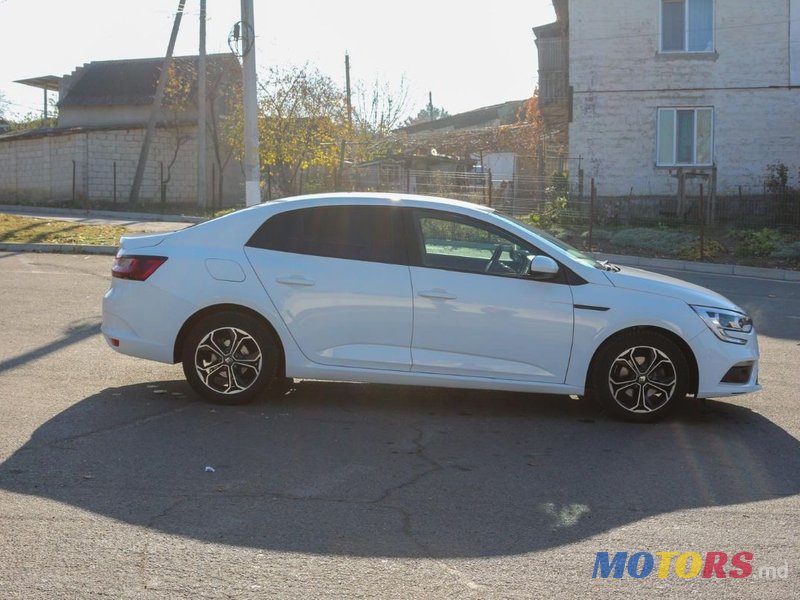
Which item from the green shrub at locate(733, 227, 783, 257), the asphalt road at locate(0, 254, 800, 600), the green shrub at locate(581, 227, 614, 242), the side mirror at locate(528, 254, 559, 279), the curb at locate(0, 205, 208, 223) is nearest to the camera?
the asphalt road at locate(0, 254, 800, 600)

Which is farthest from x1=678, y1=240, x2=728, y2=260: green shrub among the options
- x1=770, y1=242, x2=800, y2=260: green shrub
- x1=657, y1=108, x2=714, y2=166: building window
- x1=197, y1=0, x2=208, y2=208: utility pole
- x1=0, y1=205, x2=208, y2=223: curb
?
x1=197, y1=0, x2=208, y2=208: utility pole

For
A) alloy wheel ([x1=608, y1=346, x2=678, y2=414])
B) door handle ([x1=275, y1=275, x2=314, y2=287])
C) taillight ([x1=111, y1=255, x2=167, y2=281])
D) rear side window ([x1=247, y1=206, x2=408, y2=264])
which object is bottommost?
alloy wheel ([x1=608, y1=346, x2=678, y2=414])

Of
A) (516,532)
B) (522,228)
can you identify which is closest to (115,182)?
(522,228)

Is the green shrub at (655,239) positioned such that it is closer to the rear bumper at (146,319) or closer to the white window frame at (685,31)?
the white window frame at (685,31)

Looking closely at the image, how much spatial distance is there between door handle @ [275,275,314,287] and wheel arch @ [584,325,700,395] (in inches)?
79.5

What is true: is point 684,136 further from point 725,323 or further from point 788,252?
point 725,323

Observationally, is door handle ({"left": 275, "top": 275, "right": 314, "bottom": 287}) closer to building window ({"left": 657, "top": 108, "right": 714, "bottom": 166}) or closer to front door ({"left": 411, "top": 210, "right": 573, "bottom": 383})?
front door ({"left": 411, "top": 210, "right": 573, "bottom": 383})

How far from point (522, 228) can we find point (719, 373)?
1.68 metres

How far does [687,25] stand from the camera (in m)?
28.3

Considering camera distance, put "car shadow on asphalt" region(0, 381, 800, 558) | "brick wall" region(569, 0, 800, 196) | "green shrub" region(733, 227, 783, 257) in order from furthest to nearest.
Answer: "brick wall" region(569, 0, 800, 196) → "green shrub" region(733, 227, 783, 257) → "car shadow on asphalt" region(0, 381, 800, 558)

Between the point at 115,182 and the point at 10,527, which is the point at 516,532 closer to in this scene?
the point at 10,527

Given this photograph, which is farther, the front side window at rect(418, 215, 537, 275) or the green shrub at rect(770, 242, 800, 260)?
the green shrub at rect(770, 242, 800, 260)

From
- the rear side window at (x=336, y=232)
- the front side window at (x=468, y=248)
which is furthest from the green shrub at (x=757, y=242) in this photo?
the rear side window at (x=336, y=232)

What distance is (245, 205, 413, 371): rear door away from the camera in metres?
7.22
